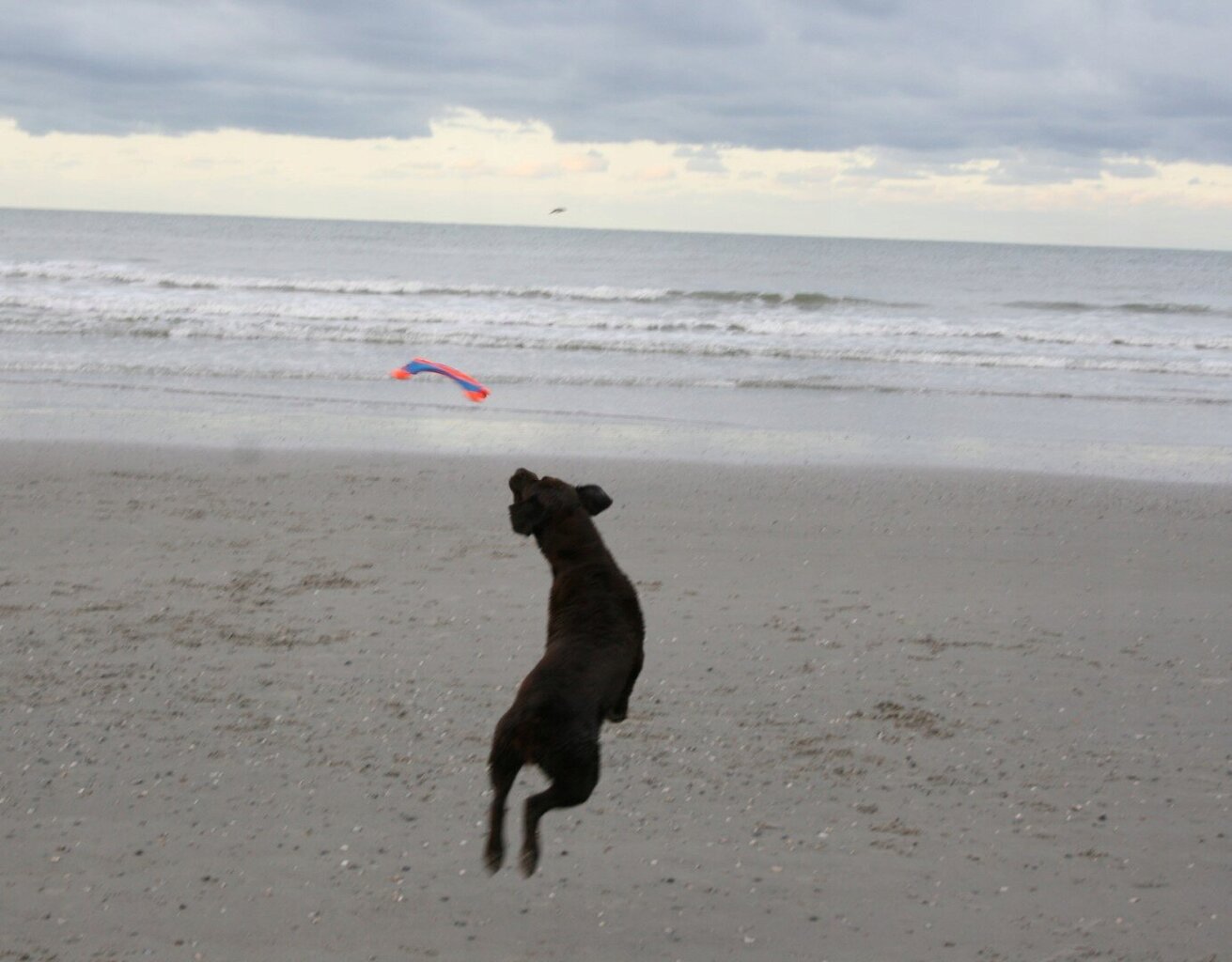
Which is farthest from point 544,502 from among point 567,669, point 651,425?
point 651,425

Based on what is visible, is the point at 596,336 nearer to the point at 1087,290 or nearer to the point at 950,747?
the point at 950,747

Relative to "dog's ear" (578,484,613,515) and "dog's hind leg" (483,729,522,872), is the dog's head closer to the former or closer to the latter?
"dog's ear" (578,484,613,515)

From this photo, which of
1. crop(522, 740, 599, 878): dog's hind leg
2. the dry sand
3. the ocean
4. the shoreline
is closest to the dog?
crop(522, 740, 599, 878): dog's hind leg

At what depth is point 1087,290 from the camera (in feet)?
159

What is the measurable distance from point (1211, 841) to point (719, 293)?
35716mm

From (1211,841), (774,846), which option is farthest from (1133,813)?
(774,846)

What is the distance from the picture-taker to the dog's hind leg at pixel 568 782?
11.2ft

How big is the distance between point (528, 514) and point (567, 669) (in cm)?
57

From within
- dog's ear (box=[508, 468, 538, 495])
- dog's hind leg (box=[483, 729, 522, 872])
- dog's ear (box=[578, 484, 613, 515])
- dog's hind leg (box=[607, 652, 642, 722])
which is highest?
dog's ear (box=[508, 468, 538, 495])

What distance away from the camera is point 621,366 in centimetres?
1908

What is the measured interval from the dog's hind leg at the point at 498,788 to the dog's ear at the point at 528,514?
0.70 m

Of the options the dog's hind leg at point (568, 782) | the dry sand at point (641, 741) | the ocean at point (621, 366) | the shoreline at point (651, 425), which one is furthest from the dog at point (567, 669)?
the ocean at point (621, 366)

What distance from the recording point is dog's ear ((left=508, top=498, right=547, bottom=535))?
3.89 m

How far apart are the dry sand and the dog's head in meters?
1.10
